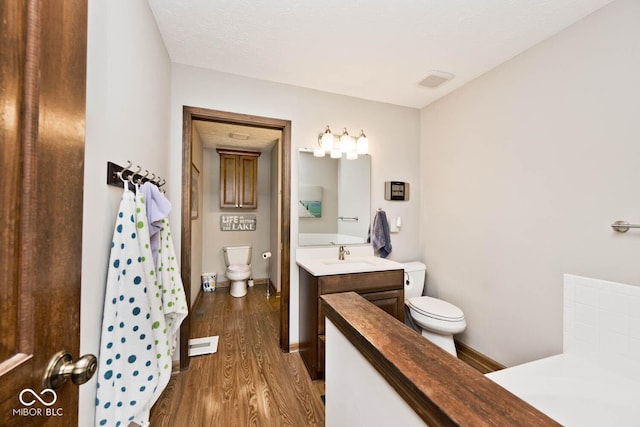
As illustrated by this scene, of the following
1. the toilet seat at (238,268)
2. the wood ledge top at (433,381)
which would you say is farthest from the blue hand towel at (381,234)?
the toilet seat at (238,268)

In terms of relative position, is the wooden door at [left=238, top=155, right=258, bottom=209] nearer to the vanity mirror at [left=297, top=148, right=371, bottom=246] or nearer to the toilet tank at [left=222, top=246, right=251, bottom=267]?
the toilet tank at [left=222, top=246, right=251, bottom=267]

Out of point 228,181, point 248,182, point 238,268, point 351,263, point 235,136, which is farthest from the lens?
point 248,182

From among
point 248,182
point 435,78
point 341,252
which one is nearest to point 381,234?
point 341,252

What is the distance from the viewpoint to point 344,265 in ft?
7.13

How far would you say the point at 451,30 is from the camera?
161 cm

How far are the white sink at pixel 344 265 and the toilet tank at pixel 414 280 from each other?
0.31 meters

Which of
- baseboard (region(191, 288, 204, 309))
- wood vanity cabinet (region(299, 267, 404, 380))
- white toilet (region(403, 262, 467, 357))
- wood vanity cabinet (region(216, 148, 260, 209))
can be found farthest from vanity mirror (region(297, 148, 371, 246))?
wood vanity cabinet (region(216, 148, 260, 209))

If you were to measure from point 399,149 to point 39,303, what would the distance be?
2736 millimetres

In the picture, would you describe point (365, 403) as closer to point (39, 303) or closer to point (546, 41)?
point (39, 303)

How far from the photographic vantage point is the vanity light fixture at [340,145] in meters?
2.30

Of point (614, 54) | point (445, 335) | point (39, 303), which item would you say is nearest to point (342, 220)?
point (445, 335)

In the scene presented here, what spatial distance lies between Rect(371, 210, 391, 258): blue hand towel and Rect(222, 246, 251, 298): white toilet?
6.92 ft

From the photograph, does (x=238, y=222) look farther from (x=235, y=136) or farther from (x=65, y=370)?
(x=65, y=370)

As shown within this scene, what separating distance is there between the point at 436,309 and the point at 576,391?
0.94 metres
